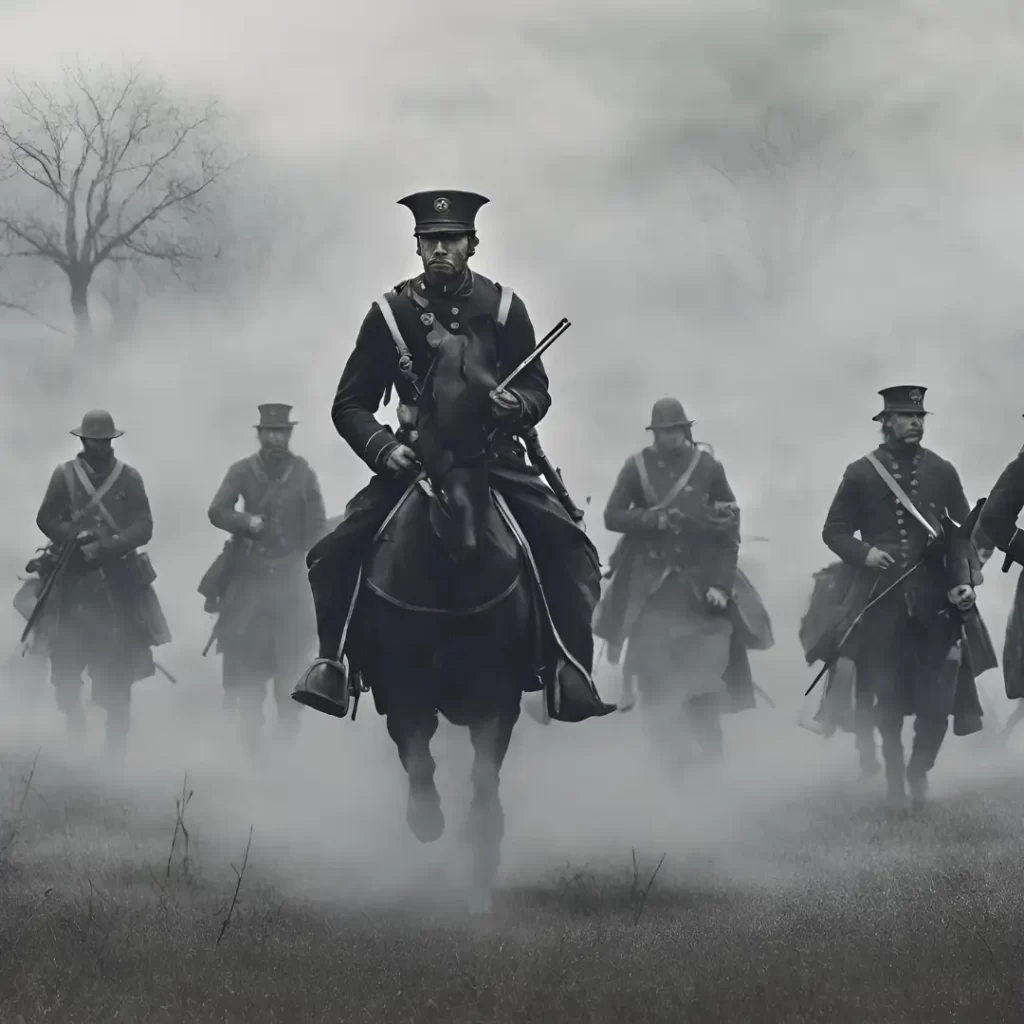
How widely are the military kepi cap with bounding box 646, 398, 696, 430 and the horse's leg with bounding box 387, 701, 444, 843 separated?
5587 mm

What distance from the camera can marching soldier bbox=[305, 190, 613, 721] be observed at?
27.3 ft

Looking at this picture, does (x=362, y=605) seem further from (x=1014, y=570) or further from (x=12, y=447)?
(x=12, y=447)

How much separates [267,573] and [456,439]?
23.6 feet

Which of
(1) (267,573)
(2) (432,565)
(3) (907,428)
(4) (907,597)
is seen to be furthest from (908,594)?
(1) (267,573)

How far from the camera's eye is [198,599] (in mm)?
22422

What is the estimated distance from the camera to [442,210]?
830 cm

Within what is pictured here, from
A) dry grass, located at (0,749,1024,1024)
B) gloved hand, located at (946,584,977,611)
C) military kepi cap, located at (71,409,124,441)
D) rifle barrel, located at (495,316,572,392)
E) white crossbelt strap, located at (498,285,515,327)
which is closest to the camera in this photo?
dry grass, located at (0,749,1024,1024)

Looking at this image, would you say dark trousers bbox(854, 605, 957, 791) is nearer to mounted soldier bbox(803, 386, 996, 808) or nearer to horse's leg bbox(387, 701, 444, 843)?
mounted soldier bbox(803, 386, 996, 808)

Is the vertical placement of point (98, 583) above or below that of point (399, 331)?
below

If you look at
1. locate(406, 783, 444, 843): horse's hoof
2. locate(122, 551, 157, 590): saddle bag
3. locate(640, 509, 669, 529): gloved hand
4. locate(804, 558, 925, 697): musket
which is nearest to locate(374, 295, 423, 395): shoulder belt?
locate(406, 783, 444, 843): horse's hoof

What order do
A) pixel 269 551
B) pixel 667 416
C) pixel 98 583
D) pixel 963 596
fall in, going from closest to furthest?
pixel 963 596 < pixel 667 416 < pixel 98 583 < pixel 269 551

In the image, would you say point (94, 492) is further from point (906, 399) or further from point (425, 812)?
point (425, 812)

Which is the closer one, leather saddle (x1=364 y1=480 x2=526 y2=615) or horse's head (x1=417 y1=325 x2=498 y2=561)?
horse's head (x1=417 y1=325 x2=498 y2=561)

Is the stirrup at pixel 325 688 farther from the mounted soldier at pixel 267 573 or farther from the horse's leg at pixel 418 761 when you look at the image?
the mounted soldier at pixel 267 573
